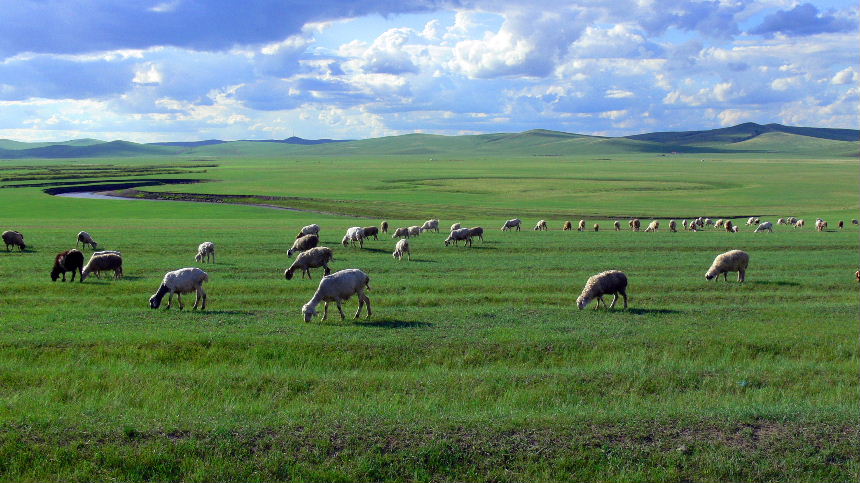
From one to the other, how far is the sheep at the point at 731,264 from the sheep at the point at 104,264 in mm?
25092

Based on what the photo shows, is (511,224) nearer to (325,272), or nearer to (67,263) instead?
(325,272)

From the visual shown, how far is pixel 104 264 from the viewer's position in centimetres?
2720

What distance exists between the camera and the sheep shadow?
17.8m

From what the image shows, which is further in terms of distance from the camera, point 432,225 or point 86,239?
point 432,225

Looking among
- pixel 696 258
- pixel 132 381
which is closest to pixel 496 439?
pixel 132 381

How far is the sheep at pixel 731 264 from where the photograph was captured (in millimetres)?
27047

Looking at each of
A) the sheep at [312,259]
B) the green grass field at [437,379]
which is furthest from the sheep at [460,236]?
the sheep at [312,259]

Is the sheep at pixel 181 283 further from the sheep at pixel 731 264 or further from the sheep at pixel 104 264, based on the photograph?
the sheep at pixel 731 264

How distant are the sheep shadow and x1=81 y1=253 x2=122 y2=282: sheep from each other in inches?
573

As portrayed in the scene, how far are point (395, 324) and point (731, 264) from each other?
16527mm

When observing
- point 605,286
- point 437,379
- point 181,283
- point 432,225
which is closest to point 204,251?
point 181,283

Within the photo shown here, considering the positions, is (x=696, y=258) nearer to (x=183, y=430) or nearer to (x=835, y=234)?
(x=835, y=234)

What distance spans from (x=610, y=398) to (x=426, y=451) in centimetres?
452

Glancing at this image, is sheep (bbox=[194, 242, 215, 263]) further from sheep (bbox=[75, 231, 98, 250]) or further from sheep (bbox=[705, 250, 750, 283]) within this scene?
sheep (bbox=[705, 250, 750, 283])
